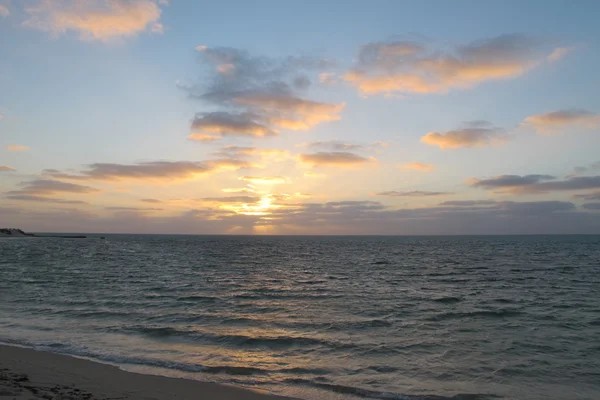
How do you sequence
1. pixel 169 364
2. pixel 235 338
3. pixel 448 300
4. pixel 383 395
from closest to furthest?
1. pixel 383 395
2. pixel 169 364
3. pixel 235 338
4. pixel 448 300

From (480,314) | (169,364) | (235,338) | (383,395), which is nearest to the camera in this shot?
(383,395)

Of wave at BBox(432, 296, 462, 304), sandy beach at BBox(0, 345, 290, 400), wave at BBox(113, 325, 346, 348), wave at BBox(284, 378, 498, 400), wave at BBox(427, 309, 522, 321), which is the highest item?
sandy beach at BBox(0, 345, 290, 400)

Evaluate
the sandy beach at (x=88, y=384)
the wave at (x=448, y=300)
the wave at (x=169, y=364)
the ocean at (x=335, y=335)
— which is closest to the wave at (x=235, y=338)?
the ocean at (x=335, y=335)

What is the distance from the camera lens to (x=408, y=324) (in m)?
20.5

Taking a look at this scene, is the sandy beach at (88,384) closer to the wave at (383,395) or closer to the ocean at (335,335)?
the ocean at (335,335)

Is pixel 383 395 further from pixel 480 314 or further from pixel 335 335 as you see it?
pixel 480 314

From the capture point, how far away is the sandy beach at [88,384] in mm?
10188

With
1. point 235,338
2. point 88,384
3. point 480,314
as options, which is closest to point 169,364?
point 88,384

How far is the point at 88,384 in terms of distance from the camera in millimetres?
11227

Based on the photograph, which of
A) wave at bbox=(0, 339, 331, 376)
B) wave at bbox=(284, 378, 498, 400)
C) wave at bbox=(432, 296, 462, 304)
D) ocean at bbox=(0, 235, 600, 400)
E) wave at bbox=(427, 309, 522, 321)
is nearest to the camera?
wave at bbox=(284, 378, 498, 400)

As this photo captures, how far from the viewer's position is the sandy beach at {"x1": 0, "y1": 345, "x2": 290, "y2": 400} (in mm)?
10188

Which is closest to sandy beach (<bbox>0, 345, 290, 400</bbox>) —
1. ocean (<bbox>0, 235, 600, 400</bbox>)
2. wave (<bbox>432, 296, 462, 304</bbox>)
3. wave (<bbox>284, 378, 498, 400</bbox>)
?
ocean (<bbox>0, 235, 600, 400</bbox>)

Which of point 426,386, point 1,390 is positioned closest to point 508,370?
point 426,386

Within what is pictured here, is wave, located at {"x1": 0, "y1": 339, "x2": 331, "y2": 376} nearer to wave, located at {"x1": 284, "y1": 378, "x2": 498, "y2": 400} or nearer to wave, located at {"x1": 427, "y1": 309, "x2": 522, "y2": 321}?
wave, located at {"x1": 284, "y1": 378, "x2": 498, "y2": 400}
